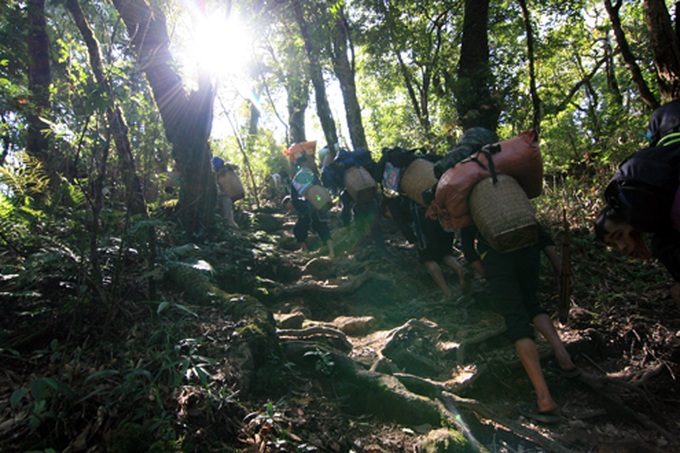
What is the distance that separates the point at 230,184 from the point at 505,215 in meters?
6.80

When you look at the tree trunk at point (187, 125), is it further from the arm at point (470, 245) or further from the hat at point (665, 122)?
the hat at point (665, 122)

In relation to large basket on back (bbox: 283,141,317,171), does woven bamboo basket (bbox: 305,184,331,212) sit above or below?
below

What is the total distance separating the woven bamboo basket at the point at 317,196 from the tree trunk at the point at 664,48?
532cm

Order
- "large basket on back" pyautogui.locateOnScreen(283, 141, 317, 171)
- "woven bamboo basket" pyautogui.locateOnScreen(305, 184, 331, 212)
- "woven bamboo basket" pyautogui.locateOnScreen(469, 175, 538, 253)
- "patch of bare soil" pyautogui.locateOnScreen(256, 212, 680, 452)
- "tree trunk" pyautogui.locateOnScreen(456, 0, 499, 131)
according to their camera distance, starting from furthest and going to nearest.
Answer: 1. "large basket on back" pyautogui.locateOnScreen(283, 141, 317, 171)
2. "woven bamboo basket" pyautogui.locateOnScreen(305, 184, 331, 212)
3. "tree trunk" pyautogui.locateOnScreen(456, 0, 499, 131)
4. "woven bamboo basket" pyautogui.locateOnScreen(469, 175, 538, 253)
5. "patch of bare soil" pyautogui.locateOnScreen(256, 212, 680, 452)

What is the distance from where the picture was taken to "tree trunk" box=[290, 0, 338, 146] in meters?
10.7

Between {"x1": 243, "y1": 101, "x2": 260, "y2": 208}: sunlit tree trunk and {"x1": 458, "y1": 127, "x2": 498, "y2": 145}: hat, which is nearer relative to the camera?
{"x1": 458, "y1": 127, "x2": 498, "y2": 145}: hat

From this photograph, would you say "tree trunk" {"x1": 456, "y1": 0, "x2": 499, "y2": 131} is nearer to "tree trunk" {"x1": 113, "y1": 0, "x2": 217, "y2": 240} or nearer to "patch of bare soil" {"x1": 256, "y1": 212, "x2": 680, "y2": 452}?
"patch of bare soil" {"x1": 256, "y1": 212, "x2": 680, "y2": 452}

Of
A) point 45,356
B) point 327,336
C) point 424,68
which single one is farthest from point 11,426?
point 424,68

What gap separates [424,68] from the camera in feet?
54.4

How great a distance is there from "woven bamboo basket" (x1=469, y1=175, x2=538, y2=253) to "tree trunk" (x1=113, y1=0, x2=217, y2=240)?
4.79 metres

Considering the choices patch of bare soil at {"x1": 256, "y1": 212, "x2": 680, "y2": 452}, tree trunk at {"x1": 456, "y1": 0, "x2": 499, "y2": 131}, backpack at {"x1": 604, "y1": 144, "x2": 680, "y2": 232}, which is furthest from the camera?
tree trunk at {"x1": 456, "y1": 0, "x2": 499, "y2": 131}

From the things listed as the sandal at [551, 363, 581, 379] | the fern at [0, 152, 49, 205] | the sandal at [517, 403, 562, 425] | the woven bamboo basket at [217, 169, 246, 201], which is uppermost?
the woven bamboo basket at [217, 169, 246, 201]

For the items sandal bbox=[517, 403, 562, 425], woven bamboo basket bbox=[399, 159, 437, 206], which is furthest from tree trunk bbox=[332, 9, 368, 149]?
sandal bbox=[517, 403, 562, 425]

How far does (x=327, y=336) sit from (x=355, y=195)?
8.77 ft
